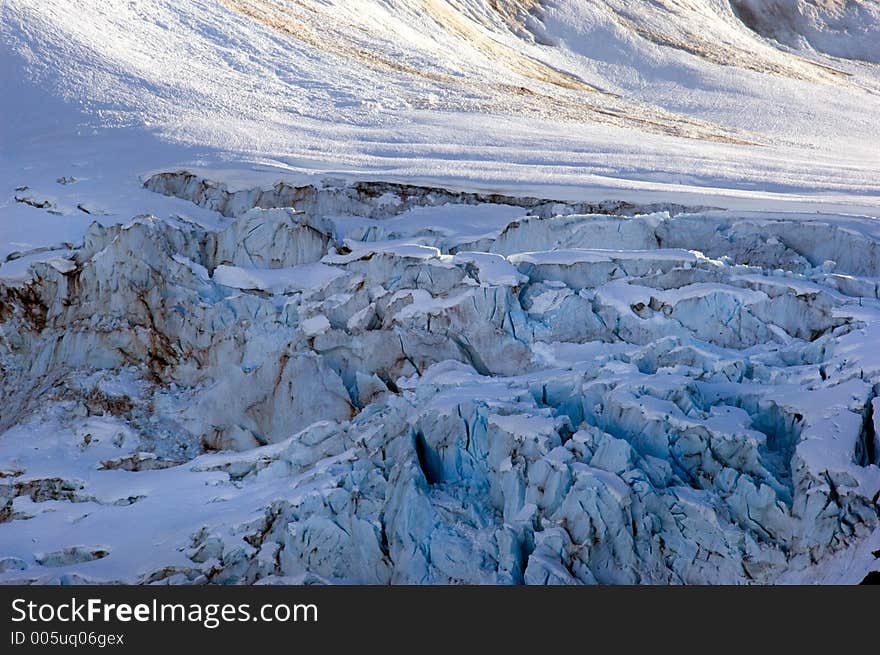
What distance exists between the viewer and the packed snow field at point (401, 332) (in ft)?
40.6

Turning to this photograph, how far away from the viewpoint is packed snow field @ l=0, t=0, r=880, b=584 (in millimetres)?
12383

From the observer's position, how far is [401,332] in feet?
50.6

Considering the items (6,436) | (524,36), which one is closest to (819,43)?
(524,36)

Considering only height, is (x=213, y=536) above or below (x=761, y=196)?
below

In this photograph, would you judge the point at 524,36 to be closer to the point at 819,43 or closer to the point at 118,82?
the point at 819,43

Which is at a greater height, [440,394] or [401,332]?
[401,332]

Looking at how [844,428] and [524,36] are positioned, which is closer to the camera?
[844,428]

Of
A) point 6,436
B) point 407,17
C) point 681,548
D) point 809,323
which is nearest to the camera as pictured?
point 681,548

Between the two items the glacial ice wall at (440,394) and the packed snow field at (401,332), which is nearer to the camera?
the glacial ice wall at (440,394)

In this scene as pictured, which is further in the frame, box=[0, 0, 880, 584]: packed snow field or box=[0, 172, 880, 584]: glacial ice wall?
box=[0, 0, 880, 584]: packed snow field

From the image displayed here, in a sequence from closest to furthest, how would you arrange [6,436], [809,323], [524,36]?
[809,323], [6,436], [524,36]

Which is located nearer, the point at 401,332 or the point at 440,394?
the point at 440,394

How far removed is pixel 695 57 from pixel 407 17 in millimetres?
9627

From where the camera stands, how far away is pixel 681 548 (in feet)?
39.4
